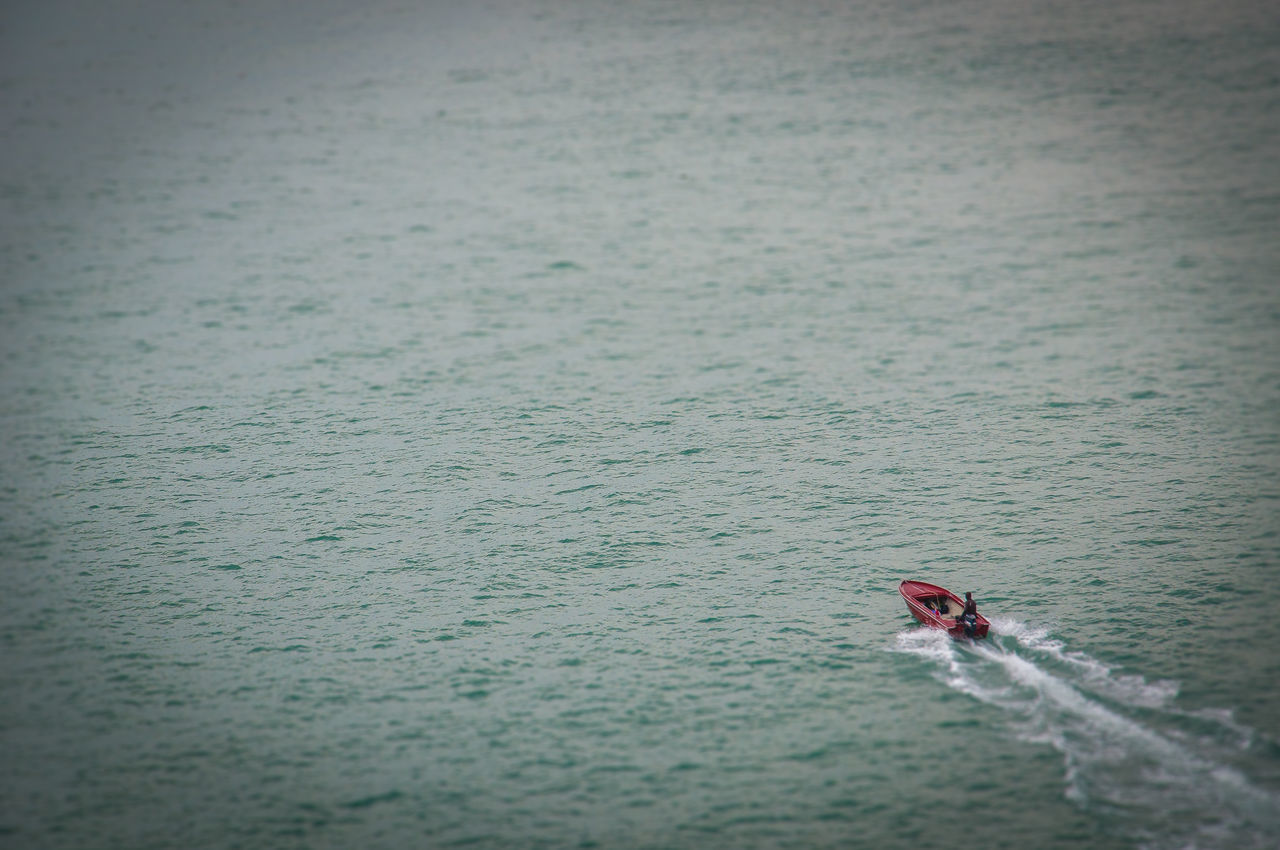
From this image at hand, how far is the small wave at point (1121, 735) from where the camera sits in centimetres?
2595

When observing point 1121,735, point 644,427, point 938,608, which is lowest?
point 1121,735

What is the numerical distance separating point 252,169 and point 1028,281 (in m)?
50.3

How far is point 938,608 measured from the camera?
33.5m

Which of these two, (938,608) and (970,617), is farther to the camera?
(938,608)

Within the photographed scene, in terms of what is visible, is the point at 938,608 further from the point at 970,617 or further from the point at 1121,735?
the point at 1121,735

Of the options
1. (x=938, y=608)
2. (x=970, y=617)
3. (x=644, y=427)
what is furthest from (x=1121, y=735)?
(x=644, y=427)

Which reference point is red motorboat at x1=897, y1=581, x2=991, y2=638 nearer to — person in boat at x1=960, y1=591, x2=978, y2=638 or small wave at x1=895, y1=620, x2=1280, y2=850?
person in boat at x1=960, y1=591, x2=978, y2=638

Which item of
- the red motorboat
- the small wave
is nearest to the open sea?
the small wave

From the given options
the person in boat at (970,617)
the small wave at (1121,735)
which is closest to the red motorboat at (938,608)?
the person in boat at (970,617)

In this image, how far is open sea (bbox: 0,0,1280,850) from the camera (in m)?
29.1

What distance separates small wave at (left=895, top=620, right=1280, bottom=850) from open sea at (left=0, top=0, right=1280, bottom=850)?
12cm

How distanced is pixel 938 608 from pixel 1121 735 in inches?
251

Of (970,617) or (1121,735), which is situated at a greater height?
(970,617)

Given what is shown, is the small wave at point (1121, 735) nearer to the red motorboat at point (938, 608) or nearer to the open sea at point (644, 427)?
the open sea at point (644, 427)
